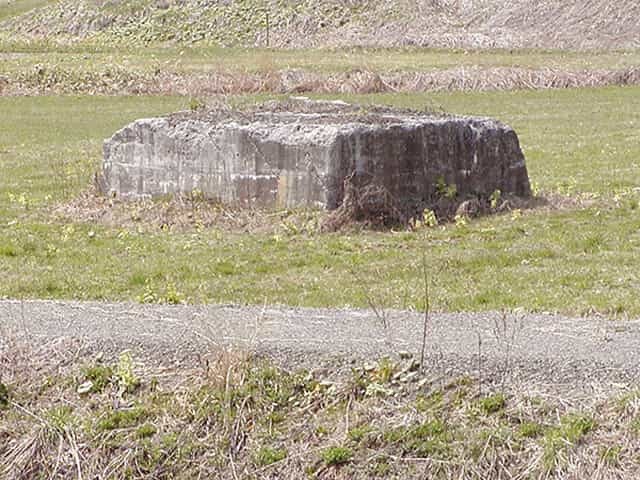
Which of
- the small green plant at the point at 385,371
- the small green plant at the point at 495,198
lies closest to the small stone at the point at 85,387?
the small green plant at the point at 385,371

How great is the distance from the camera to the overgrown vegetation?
25.2 ft

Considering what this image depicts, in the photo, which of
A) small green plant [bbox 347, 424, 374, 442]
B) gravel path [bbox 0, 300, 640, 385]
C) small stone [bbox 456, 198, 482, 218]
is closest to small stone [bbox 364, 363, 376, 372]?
gravel path [bbox 0, 300, 640, 385]

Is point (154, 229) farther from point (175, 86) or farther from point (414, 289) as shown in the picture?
point (175, 86)

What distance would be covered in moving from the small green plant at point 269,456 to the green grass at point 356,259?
3606 millimetres

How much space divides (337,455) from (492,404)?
1.13 metres

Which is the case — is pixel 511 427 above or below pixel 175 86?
above

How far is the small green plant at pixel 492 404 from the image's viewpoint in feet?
26.5

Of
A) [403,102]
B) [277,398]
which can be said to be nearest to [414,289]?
[277,398]

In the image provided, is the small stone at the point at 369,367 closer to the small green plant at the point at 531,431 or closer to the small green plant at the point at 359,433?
the small green plant at the point at 359,433

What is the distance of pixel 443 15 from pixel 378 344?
54.0m

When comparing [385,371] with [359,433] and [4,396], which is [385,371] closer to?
[359,433]

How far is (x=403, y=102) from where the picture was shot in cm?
3625

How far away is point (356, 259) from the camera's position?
1438 cm

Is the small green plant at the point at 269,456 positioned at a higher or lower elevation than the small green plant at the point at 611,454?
lower
